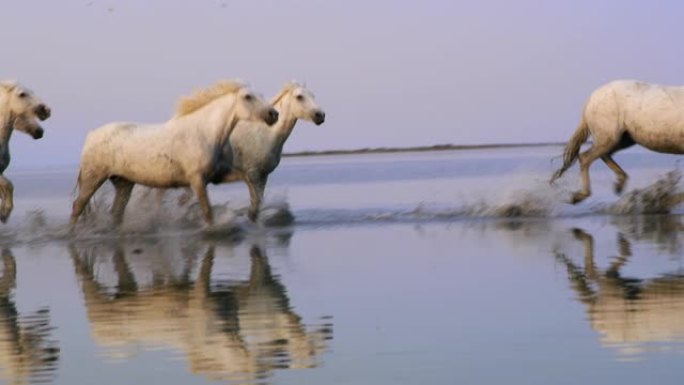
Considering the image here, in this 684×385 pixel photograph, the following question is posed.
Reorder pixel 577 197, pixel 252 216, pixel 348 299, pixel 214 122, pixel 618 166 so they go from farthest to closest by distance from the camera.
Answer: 1. pixel 618 166
2. pixel 577 197
3. pixel 252 216
4. pixel 214 122
5. pixel 348 299

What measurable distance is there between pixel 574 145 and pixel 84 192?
620cm

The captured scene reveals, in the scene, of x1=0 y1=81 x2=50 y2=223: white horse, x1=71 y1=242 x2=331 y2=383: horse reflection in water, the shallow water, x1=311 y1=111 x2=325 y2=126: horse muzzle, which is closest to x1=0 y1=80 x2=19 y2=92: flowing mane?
x1=0 y1=81 x2=50 y2=223: white horse

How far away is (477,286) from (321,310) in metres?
1.46

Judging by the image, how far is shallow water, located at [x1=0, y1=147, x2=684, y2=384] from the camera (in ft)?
22.9

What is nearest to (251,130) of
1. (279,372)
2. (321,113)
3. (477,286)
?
(321,113)

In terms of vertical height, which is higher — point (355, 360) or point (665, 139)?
point (355, 360)

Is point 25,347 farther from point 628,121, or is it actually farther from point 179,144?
point 628,121

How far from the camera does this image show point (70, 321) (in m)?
9.16

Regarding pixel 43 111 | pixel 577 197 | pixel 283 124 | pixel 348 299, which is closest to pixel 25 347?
pixel 348 299

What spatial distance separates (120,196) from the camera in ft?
57.1

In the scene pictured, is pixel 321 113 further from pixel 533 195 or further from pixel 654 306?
pixel 654 306

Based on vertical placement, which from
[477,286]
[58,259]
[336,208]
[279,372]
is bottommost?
[336,208]

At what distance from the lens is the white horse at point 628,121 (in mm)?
18016

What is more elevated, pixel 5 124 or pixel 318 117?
pixel 5 124
